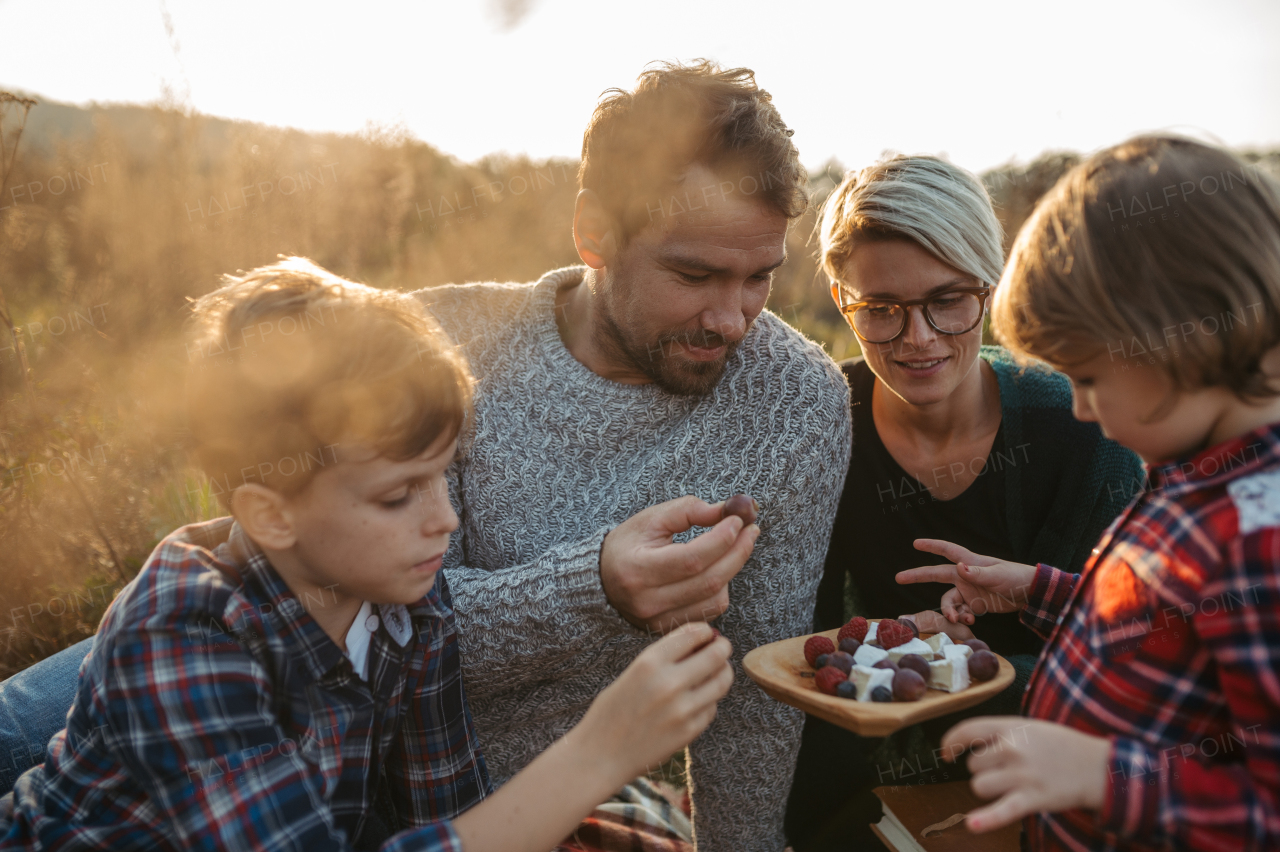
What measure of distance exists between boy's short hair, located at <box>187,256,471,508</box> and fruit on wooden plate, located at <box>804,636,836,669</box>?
3.16ft

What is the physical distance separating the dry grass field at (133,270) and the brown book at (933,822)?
6.59ft

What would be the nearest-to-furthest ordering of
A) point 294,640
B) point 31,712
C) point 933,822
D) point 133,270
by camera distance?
point 294,640
point 31,712
point 933,822
point 133,270

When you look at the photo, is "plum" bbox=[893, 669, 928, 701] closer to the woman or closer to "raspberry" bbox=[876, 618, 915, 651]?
"raspberry" bbox=[876, 618, 915, 651]

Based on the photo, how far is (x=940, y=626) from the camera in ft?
6.70

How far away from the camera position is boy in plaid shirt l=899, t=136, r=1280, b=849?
1.12 metres

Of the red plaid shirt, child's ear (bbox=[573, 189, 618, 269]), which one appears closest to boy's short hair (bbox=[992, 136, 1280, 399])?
the red plaid shirt

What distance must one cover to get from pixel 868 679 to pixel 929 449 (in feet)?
4.38

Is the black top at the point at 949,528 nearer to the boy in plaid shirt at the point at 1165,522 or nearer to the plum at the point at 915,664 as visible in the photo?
the plum at the point at 915,664

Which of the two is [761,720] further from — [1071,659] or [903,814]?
[1071,659]

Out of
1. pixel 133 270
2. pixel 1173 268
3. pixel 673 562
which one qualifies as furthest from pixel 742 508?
pixel 133 270

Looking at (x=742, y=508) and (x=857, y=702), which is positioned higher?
(x=742, y=508)

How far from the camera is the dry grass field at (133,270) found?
9.82ft

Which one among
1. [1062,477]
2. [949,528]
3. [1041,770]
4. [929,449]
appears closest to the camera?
[1041,770]

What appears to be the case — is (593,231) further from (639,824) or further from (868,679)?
(639,824)
